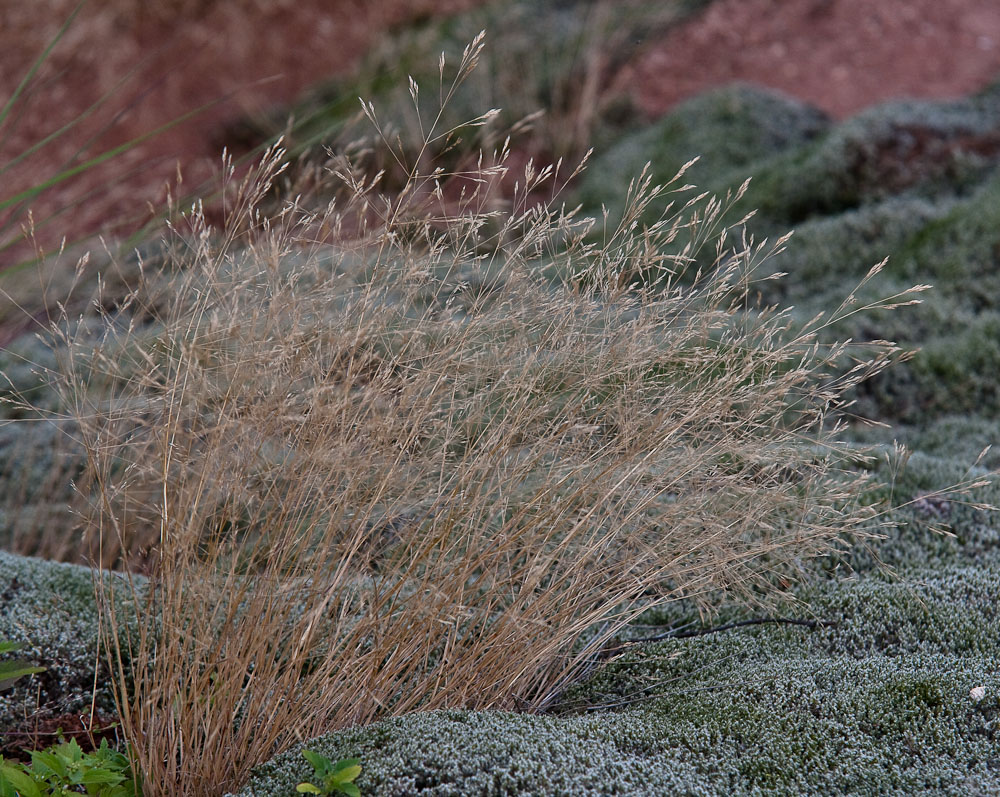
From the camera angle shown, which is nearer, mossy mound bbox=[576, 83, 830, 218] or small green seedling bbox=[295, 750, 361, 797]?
small green seedling bbox=[295, 750, 361, 797]

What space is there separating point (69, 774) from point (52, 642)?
0.86 meters

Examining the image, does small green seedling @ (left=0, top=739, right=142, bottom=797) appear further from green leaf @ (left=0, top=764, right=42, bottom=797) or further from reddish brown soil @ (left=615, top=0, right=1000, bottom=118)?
reddish brown soil @ (left=615, top=0, right=1000, bottom=118)

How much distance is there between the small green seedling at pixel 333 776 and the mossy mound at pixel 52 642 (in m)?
0.86

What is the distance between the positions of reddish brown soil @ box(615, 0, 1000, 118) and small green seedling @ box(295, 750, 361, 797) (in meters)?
7.88

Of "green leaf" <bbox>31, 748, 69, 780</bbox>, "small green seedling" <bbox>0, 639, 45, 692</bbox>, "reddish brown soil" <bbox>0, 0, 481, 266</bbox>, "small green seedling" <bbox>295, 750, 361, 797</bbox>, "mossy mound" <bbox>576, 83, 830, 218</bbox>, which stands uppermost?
"reddish brown soil" <bbox>0, 0, 481, 266</bbox>

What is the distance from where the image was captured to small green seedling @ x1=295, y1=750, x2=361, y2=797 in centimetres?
180

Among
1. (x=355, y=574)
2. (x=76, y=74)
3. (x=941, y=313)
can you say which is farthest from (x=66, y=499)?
(x=76, y=74)

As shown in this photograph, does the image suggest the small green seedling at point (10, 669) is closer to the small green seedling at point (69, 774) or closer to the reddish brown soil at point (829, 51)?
the small green seedling at point (69, 774)

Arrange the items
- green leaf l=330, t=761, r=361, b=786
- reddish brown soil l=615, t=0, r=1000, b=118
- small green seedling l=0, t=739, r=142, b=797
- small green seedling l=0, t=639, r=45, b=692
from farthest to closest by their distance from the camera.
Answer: reddish brown soil l=615, t=0, r=1000, b=118, small green seedling l=0, t=639, r=45, b=692, small green seedling l=0, t=739, r=142, b=797, green leaf l=330, t=761, r=361, b=786

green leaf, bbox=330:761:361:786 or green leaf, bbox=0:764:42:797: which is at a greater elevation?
green leaf, bbox=0:764:42:797

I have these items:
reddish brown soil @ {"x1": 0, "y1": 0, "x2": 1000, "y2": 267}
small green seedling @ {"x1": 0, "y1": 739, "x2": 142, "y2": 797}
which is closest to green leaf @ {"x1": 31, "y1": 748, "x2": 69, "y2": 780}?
small green seedling @ {"x1": 0, "y1": 739, "x2": 142, "y2": 797}

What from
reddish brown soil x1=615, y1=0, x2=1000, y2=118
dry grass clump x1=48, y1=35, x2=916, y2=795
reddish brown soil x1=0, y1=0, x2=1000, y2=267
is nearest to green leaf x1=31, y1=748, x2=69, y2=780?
dry grass clump x1=48, y1=35, x2=916, y2=795

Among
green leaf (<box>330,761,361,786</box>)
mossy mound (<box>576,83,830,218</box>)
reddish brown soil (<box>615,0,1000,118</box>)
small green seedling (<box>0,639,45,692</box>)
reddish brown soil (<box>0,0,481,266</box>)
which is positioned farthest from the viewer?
reddish brown soil (<box>0,0,481,266</box>)

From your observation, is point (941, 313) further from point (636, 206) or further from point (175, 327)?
point (175, 327)
